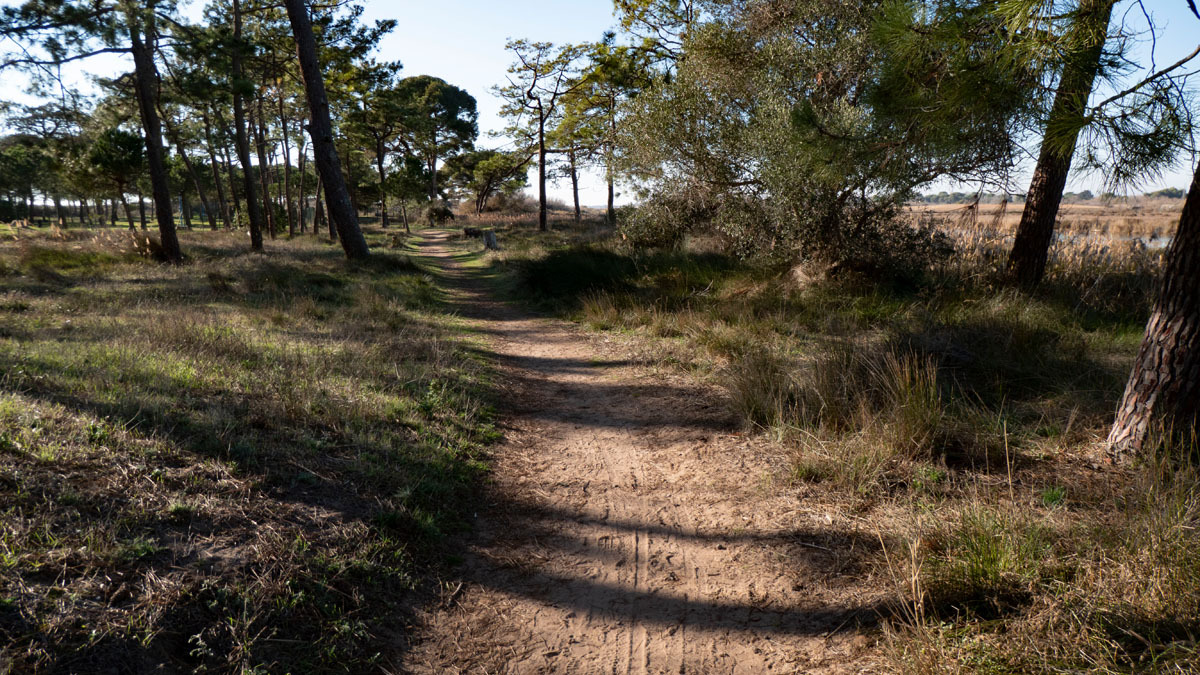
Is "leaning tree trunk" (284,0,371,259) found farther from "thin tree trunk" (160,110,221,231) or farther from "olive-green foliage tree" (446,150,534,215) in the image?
"olive-green foliage tree" (446,150,534,215)

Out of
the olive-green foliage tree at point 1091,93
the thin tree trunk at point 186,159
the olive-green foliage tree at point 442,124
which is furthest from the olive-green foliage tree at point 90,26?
the olive-green foliage tree at point 442,124

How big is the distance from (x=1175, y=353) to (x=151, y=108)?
16.3m

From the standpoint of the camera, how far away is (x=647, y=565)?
322 cm

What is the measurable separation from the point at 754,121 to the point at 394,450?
7824 millimetres

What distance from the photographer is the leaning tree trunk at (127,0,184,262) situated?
1011cm

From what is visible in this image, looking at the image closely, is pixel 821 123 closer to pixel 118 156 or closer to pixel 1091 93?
pixel 1091 93

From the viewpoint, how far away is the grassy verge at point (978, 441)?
86.3 inches

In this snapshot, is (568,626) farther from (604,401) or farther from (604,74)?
(604,74)

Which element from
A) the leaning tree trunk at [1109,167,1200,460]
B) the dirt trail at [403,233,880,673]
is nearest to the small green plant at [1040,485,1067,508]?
the leaning tree trunk at [1109,167,1200,460]

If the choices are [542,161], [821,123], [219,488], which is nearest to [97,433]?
[219,488]

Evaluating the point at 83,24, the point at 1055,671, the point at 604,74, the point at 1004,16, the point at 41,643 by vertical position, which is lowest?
the point at 1055,671

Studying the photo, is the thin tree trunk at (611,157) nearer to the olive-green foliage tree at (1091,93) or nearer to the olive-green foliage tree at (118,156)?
the olive-green foliage tree at (1091,93)

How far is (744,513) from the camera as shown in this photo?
3.65 metres

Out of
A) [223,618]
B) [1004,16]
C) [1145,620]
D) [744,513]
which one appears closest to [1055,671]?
[1145,620]
